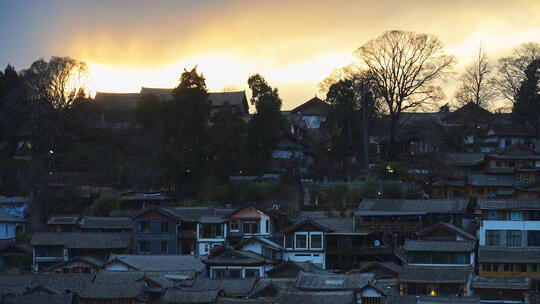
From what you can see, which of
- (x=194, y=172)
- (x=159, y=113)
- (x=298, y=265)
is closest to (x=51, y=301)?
(x=298, y=265)

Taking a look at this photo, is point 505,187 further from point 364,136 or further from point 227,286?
point 227,286

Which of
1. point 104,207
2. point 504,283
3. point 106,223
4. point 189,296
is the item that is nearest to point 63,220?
point 104,207

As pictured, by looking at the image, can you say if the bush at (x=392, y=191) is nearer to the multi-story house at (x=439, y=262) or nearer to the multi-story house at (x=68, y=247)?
the multi-story house at (x=439, y=262)

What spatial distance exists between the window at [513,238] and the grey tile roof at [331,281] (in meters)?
10.2

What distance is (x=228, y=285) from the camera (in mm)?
41656

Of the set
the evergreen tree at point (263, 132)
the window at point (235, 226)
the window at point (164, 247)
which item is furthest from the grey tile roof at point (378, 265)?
the evergreen tree at point (263, 132)

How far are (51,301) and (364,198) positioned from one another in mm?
23185

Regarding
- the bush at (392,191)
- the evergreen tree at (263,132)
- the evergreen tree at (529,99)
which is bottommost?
the bush at (392,191)

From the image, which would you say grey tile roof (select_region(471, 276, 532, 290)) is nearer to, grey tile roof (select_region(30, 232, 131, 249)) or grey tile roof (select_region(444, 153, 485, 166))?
grey tile roof (select_region(444, 153, 485, 166))

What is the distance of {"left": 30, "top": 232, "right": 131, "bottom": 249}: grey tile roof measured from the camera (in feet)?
162

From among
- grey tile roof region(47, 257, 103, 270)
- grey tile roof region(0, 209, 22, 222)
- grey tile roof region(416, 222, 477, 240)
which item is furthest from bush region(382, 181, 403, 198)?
grey tile roof region(0, 209, 22, 222)

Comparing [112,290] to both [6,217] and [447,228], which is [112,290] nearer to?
[6,217]

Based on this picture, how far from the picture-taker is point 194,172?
185 ft

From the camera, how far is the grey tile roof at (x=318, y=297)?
124ft
